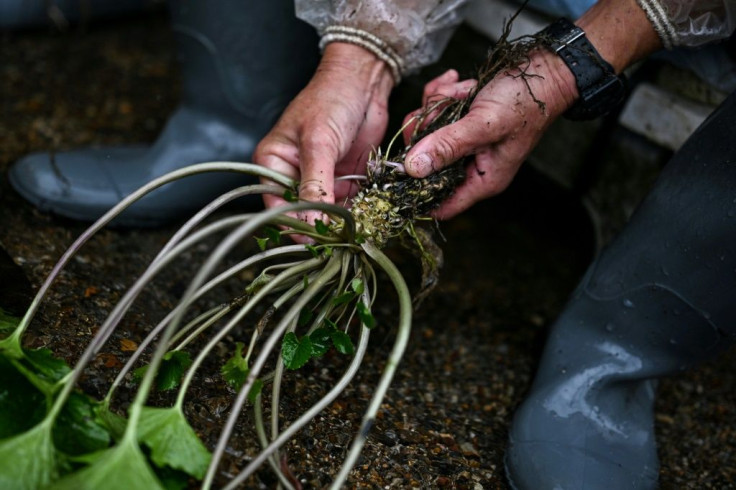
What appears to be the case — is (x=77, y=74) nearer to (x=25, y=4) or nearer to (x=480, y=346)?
(x=25, y=4)

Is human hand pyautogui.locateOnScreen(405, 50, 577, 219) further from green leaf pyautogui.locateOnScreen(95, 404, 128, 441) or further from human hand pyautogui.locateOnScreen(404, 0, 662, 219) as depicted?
green leaf pyautogui.locateOnScreen(95, 404, 128, 441)

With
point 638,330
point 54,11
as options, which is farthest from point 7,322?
point 54,11

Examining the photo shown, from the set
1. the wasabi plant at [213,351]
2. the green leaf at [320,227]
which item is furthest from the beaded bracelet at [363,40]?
the green leaf at [320,227]

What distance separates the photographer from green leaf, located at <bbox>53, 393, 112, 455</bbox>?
708 mm

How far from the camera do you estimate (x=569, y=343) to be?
3.49 feet

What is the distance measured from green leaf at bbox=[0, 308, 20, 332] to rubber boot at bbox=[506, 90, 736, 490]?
64 cm

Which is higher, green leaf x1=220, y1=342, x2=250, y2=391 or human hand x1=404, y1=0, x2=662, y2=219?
human hand x1=404, y1=0, x2=662, y2=219

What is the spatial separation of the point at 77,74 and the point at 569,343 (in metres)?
1.42

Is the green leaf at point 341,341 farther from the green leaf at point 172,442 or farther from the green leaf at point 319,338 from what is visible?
the green leaf at point 172,442

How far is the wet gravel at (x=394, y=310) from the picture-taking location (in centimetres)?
91

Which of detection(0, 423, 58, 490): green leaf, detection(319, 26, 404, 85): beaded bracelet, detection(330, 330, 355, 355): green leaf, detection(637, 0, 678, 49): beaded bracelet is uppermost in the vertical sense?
detection(637, 0, 678, 49): beaded bracelet

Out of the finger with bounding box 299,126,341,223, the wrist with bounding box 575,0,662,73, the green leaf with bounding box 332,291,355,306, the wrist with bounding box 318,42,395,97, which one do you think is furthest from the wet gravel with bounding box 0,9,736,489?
the wrist with bounding box 575,0,662,73

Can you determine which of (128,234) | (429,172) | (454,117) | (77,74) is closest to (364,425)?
(429,172)

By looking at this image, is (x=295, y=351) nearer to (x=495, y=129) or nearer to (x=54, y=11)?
(x=495, y=129)
